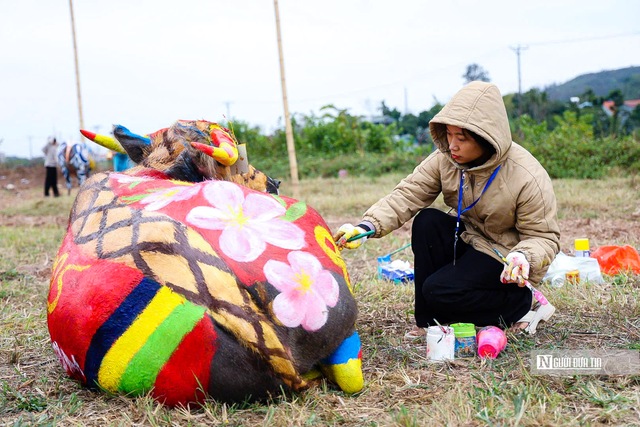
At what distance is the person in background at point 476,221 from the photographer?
110 inches

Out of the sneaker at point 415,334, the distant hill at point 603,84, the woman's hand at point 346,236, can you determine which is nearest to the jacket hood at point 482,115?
the woman's hand at point 346,236

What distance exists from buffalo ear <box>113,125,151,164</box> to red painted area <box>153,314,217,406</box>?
49.2 inches

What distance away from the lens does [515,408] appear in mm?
2117

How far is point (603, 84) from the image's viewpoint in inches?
1868

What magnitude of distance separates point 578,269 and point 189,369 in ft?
9.12

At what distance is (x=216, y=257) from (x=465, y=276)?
4.13 feet

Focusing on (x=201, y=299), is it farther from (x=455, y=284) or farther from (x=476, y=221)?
(x=476, y=221)

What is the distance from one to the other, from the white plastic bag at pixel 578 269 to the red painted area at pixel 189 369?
2.53m

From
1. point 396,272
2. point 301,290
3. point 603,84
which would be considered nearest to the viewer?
point 301,290

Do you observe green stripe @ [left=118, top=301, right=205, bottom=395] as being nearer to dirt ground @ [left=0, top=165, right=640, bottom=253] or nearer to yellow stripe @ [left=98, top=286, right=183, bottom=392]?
yellow stripe @ [left=98, top=286, right=183, bottom=392]

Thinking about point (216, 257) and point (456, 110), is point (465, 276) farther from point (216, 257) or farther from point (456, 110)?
point (216, 257)

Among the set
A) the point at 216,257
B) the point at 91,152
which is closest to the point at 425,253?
the point at 216,257

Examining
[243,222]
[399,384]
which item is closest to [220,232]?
[243,222]

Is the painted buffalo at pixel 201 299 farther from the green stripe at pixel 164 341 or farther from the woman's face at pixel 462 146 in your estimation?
the woman's face at pixel 462 146
